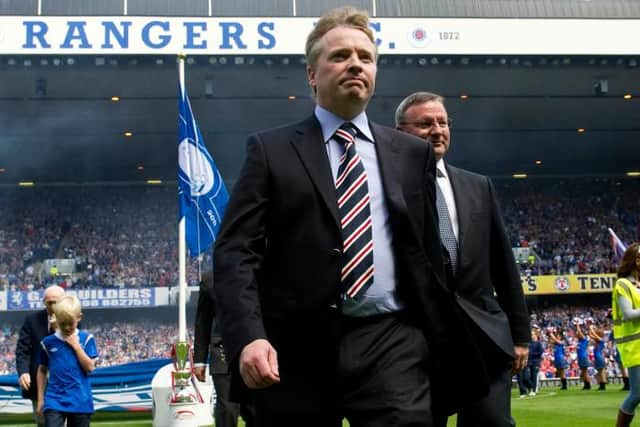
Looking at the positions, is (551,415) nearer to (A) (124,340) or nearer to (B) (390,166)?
(B) (390,166)

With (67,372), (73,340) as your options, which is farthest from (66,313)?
(67,372)

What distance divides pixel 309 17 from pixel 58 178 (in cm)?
1830

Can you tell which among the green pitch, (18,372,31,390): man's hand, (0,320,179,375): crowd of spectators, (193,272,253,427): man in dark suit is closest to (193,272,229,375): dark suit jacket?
(193,272,253,427): man in dark suit

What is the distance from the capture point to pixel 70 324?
22.5 ft

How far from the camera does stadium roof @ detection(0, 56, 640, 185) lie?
3069 centimetres

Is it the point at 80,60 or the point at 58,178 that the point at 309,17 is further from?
the point at 58,178

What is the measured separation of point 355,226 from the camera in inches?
114

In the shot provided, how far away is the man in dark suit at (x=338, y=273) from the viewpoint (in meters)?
2.80

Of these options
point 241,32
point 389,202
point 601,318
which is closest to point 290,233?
point 389,202

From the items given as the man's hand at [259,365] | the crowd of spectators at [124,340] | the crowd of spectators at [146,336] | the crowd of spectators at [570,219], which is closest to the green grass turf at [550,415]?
the man's hand at [259,365]

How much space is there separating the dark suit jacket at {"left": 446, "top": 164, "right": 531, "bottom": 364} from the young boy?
3.43 meters

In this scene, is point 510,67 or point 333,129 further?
point 510,67

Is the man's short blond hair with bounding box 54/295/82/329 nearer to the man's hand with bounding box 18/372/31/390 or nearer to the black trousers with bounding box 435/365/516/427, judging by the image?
the man's hand with bounding box 18/372/31/390

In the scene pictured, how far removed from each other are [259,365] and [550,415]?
455 inches
